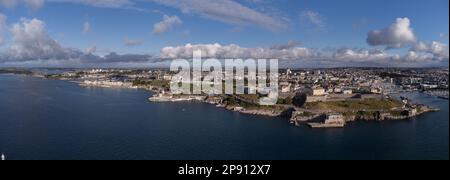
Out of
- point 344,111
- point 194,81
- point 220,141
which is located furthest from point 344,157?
point 194,81

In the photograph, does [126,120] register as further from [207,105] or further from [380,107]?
[380,107]

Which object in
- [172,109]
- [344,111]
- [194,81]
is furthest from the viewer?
[194,81]

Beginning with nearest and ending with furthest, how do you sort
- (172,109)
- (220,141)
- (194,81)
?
(220,141), (172,109), (194,81)

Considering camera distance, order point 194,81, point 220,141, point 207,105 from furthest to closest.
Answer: point 194,81 < point 207,105 < point 220,141
